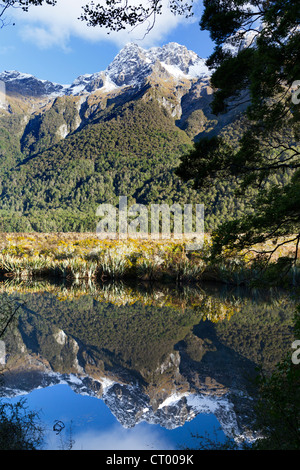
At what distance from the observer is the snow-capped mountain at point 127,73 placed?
119 meters

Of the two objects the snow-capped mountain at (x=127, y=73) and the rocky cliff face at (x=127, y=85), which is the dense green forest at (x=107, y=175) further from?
the snow-capped mountain at (x=127, y=73)

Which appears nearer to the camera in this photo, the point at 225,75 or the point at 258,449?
the point at 258,449

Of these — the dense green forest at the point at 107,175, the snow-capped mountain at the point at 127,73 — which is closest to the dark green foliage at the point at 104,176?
the dense green forest at the point at 107,175

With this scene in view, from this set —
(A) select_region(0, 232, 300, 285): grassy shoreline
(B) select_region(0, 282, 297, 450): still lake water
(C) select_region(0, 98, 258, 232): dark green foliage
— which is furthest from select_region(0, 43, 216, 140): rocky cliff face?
(B) select_region(0, 282, 297, 450): still lake water

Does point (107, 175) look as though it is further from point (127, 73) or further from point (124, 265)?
point (127, 73)

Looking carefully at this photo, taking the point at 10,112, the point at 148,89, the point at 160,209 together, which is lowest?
the point at 160,209

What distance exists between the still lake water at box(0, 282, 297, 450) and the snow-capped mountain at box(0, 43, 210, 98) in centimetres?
11499

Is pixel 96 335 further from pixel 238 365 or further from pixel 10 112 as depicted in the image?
pixel 10 112

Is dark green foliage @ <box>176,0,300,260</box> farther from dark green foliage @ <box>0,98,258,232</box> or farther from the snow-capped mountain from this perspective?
the snow-capped mountain

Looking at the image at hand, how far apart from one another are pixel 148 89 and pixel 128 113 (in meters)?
13.2

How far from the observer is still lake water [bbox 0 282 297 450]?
3033 mm

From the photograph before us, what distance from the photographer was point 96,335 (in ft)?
19.3

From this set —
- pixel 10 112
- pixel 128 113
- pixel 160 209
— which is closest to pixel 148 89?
pixel 128 113

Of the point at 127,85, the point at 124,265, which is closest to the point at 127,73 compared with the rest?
the point at 127,85
